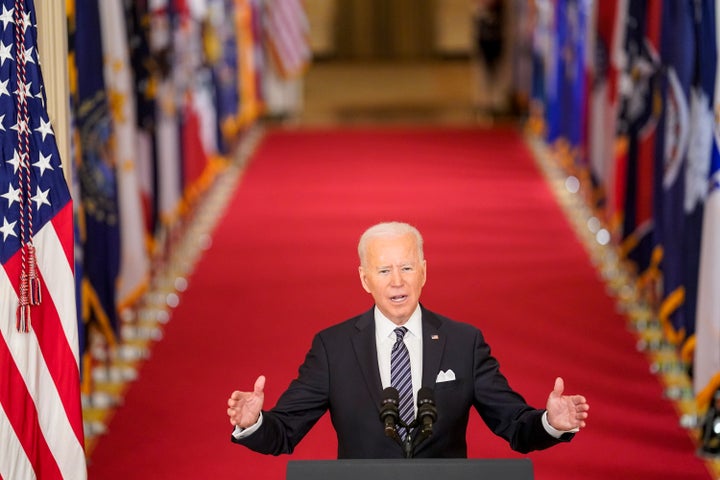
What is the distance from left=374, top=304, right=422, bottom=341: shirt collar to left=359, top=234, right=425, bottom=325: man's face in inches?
3.6

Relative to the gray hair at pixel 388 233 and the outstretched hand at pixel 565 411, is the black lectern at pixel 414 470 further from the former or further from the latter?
the gray hair at pixel 388 233

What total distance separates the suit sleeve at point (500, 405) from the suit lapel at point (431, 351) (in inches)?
5.7

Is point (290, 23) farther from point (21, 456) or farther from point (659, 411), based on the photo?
point (21, 456)

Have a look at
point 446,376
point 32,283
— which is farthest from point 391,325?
point 32,283

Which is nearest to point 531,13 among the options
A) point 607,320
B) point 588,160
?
point 588,160

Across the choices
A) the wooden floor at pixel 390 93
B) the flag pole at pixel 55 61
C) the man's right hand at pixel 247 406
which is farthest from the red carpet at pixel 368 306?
the wooden floor at pixel 390 93

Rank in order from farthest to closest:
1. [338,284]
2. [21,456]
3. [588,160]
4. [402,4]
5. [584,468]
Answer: [402,4] < [588,160] < [338,284] < [584,468] < [21,456]

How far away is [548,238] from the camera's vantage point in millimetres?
11969

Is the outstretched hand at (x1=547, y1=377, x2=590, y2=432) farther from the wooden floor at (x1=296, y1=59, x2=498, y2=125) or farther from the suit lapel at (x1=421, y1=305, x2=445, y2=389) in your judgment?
the wooden floor at (x1=296, y1=59, x2=498, y2=125)

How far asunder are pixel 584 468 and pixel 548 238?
18.2 feet

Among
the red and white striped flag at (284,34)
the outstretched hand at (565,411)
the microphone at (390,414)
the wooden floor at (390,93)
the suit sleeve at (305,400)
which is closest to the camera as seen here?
the microphone at (390,414)

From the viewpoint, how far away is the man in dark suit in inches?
168

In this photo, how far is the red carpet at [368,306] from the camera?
682 centimetres

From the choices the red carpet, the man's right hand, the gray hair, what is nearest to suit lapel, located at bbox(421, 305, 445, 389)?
the gray hair
